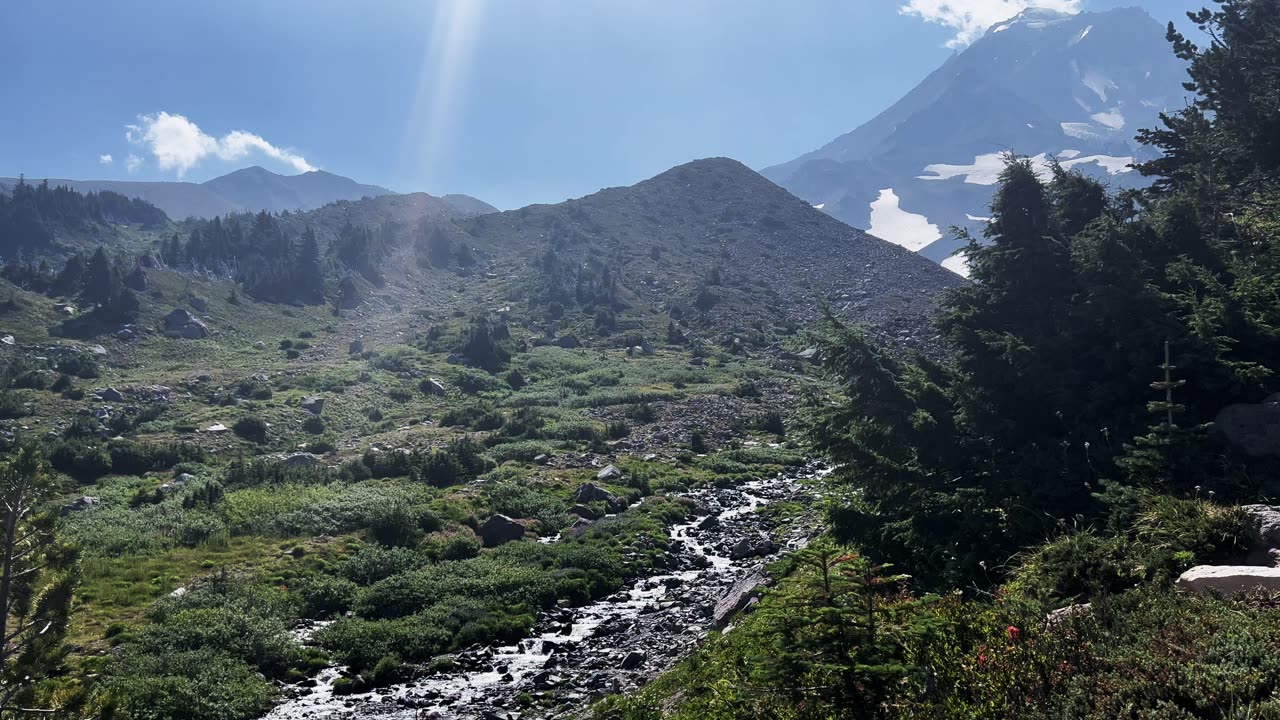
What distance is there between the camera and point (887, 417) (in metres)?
16.5

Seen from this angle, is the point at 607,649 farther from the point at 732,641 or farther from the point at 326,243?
the point at 326,243

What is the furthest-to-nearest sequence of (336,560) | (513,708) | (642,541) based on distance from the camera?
(642,541), (336,560), (513,708)

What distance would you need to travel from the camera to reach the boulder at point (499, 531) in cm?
2764

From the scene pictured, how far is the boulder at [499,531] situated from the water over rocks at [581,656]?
252 inches

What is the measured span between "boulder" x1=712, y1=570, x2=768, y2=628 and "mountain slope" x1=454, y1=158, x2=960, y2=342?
67566mm

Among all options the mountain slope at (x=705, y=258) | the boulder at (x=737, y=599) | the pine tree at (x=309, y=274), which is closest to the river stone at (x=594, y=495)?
the boulder at (x=737, y=599)

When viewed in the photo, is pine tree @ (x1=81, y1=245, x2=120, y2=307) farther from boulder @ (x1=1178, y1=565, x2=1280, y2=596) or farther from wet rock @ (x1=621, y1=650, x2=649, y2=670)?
boulder @ (x1=1178, y1=565, x2=1280, y2=596)

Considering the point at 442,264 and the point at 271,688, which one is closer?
the point at 271,688

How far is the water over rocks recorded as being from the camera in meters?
15.6

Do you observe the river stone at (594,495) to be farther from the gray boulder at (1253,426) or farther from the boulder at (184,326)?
the boulder at (184,326)

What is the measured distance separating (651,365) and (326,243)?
75.1m

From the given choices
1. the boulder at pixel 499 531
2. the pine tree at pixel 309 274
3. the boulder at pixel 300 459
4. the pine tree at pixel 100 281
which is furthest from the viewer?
the pine tree at pixel 309 274

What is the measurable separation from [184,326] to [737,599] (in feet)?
251

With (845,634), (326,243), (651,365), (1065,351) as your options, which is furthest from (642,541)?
(326,243)
